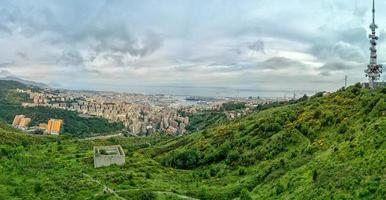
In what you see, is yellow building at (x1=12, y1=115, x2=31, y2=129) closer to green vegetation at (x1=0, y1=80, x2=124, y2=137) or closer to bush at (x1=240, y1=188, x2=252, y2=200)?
green vegetation at (x1=0, y1=80, x2=124, y2=137)

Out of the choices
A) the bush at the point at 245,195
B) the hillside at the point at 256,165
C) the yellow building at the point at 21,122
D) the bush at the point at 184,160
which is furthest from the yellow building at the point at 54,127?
the bush at the point at 245,195

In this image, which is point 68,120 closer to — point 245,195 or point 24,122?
point 24,122

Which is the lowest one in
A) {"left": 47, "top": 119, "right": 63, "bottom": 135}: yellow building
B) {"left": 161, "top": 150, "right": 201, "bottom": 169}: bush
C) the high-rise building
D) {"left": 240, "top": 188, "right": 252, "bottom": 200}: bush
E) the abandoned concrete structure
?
{"left": 47, "top": 119, "right": 63, "bottom": 135}: yellow building

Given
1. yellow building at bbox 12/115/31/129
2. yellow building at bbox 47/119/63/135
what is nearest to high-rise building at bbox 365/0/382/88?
yellow building at bbox 47/119/63/135

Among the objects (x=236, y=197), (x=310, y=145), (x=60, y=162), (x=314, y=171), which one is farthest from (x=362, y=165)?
(x=60, y=162)

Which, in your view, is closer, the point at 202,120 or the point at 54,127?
the point at 54,127

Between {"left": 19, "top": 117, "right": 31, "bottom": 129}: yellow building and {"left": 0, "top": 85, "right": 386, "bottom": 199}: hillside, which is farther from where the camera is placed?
{"left": 19, "top": 117, "right": 31, "bottom": 129}: yellow building

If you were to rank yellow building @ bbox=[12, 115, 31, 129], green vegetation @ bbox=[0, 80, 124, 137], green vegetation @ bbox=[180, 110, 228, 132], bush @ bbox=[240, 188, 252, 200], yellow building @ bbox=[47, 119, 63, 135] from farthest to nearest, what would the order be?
green vegetation @ bbox=[0, 80, 124, 137] < green vegetation @ bbox=[180, 110, 228, 132] < yellow building @ bbox=[12, 115, 31, 129] < yellow building @ bbox=[47, 119, 63, 135] < bush @ bbox=[240, 188, 252, 200]

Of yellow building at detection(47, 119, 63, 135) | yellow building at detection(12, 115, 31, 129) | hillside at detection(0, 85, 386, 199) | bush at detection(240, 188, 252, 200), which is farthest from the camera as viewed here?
yellow building at detection(12, 115, 31, 129)

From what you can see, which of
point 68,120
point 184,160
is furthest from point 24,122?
point 184,160
